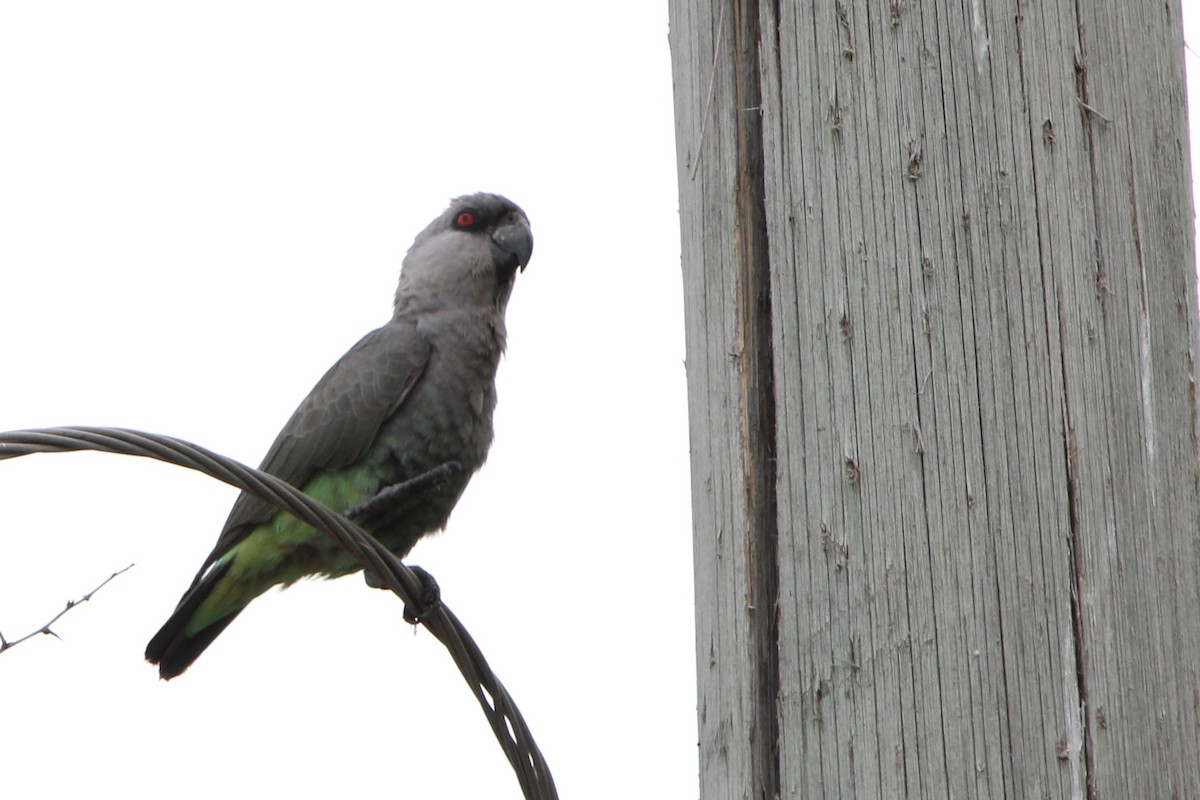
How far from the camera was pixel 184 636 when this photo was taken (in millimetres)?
4438

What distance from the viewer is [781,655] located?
1924 millimetres

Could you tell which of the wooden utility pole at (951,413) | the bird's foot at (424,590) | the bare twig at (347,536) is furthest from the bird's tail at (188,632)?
the wooden utility pole at (951,413)

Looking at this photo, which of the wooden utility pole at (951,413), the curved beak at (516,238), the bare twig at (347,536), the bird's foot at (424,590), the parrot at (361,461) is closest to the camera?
the wooden utility pole at (951,413)

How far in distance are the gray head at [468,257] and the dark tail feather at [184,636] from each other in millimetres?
1363

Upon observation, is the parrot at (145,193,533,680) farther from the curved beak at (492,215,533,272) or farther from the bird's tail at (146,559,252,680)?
the curved beak at (492,215,533,272)

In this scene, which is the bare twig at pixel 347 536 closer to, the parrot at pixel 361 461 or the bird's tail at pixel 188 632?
the parrot at pixel 361 461

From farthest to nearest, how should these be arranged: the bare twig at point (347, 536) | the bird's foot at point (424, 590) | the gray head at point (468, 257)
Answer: the gray head at point (468, 257) < the bird's foot at point (424, 590) < the bare twig at point (347, 536)

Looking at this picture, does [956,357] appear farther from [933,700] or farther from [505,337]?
[505,337]

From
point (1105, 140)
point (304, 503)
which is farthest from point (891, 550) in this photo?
point (304, 503)

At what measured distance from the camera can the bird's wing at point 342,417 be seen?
170 inches

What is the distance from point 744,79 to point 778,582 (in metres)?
0.91

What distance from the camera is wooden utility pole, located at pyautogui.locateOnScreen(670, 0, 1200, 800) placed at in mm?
1786

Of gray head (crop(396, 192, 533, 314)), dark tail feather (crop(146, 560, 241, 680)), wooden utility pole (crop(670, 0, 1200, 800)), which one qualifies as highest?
gray head (crop(396, 192, 533, 314))

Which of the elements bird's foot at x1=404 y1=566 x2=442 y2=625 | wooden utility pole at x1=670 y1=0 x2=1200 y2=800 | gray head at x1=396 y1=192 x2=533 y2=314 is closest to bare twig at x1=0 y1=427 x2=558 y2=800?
wooden utility pole at x1=670 y1=0 x2=1200 y2=800
